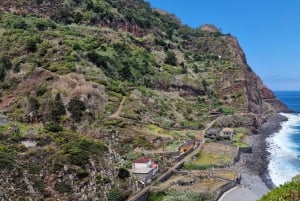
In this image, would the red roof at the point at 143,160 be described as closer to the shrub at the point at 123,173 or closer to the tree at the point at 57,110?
the shrub at the point at 123,173

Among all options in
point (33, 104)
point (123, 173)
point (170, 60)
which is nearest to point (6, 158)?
point (123, 173)

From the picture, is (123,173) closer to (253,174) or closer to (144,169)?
(144,169)

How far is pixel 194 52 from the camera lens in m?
134

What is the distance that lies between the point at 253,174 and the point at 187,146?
8.75 meters

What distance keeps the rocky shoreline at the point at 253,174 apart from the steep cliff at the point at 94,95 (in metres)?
8.35

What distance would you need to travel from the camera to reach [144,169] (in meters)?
44.5

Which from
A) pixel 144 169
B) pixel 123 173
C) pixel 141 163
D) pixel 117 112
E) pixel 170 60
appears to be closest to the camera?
pixel 123 173

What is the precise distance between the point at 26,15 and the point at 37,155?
2404 inches

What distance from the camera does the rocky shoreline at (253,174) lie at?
45031 mm

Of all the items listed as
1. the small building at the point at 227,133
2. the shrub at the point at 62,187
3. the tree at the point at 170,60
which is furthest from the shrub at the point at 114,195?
the tree at the point at 170,60

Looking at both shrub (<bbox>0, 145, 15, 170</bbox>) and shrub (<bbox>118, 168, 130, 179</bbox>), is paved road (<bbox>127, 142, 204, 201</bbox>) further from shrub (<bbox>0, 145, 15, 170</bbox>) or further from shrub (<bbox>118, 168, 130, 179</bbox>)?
shrub (<bbox>0, 145, 15, 170</bbox>)

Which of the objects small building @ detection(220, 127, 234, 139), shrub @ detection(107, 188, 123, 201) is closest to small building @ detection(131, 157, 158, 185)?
shrub @ detection(107, 188, 123, 201)

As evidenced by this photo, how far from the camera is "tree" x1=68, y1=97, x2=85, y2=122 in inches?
2253

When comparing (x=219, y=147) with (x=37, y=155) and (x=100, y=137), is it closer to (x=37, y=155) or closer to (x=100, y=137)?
(x=100, y=137)
